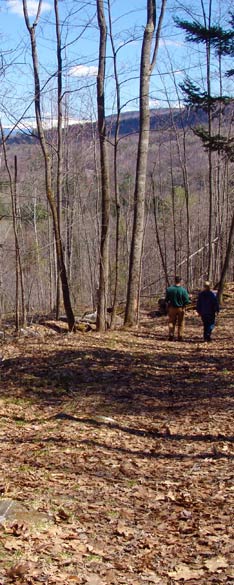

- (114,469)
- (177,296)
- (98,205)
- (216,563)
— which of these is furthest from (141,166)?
(98,205)

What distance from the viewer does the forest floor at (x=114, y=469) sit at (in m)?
4.63

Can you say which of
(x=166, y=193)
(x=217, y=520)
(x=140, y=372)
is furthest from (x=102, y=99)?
(x=166, y=193)

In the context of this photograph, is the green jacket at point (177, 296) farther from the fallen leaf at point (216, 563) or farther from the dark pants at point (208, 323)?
the fallen leaf at point (216, 563)

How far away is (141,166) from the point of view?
17047 millimetres

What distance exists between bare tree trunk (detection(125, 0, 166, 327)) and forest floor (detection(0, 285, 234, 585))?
465cm

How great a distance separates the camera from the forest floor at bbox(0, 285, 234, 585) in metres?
4.63

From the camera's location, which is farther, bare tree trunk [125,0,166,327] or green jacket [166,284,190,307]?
bare tree trunk [125,0,166,327]

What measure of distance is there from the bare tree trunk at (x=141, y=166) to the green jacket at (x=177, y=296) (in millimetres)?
1823

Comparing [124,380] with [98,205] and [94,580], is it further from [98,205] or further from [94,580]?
[98,205]

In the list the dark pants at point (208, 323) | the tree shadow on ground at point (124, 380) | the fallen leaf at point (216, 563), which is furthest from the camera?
the dark pants at point (208, 323)

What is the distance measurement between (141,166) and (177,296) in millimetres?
3928

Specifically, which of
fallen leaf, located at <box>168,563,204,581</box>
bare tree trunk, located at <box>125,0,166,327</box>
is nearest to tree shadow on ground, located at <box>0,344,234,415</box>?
bare tree trunk, located at <box>125,0,166,327</box>

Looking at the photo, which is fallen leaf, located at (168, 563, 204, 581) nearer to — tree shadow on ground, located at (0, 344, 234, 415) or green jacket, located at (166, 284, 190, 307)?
tree shadow on ground, located at (0, 344, 234, 415)

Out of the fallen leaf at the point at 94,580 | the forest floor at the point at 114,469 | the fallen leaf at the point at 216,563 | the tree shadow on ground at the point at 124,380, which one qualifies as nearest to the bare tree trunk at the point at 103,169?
the tree shadow on ground at the point at 124,380
